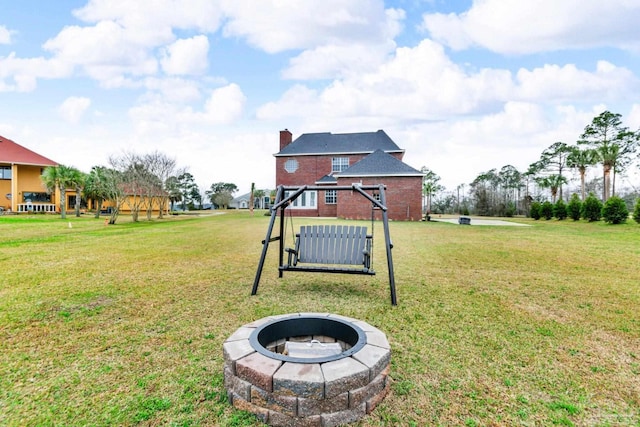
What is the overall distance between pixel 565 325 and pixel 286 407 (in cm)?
383

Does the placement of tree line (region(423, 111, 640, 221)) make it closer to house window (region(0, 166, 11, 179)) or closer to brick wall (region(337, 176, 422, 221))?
brick wall (region(337, 176, 422, 221))

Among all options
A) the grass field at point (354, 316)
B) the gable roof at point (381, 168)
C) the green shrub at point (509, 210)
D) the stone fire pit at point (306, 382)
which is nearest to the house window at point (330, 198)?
the gable roof at point (381, 168)

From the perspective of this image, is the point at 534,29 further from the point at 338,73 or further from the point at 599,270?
the point at 338,73

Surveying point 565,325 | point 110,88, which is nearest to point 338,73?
point 110,88

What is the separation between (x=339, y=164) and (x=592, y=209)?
68.3 feet

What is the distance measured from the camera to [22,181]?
36.6m

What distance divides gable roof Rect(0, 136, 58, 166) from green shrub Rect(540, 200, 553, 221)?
54.4 m

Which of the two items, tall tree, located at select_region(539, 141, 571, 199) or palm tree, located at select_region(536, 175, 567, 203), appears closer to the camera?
palm tree, located at select_region(536, 175, 567, 203)

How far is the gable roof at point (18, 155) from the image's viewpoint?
34.8 metres

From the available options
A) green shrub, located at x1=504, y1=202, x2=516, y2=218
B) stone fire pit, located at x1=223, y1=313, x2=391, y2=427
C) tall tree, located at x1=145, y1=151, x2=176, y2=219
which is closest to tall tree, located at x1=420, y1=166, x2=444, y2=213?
green shrub, located at x1=504, y1=202, x2=516, y2=218

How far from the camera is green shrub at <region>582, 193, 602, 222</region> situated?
2242cm

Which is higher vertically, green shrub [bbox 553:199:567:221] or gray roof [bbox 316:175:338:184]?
gray roof [bbox 316:175:338:184]

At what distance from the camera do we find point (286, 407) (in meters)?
2.09

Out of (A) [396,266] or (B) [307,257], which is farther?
(A) [396,266]
